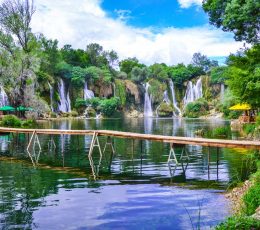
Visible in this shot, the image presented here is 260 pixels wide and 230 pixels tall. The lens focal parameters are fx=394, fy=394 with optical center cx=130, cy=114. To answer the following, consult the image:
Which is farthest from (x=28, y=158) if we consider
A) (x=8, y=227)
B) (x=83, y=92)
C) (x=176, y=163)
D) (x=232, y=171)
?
(x=83, y=92)

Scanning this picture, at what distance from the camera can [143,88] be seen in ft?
338

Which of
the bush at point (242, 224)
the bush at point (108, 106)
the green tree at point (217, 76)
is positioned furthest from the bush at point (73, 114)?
the bush at point (242, 224)

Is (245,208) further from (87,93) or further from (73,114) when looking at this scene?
(87,93)

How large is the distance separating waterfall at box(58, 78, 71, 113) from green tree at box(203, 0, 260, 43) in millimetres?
63355

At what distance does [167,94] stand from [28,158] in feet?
264

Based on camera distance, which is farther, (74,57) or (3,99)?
(74,57)

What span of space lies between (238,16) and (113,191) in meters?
11.9

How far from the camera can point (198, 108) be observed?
96250 mm

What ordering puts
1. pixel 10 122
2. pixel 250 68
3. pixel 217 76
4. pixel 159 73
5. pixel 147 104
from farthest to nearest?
pixel 159 73 < pixel 147 104 < pixel 217 76 < pixel 10 122 < pixel 250 68

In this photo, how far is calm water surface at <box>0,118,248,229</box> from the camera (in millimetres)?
11789

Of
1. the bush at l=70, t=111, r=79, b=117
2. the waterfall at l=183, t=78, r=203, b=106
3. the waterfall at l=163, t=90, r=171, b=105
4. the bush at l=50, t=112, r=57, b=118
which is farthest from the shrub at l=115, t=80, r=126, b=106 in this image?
the bush at l=50, t=112, r=57, b=118

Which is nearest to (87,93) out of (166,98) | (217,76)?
(166,98)

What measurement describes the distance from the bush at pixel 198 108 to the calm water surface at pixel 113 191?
70014 millimetres

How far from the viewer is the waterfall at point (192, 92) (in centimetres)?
10316
